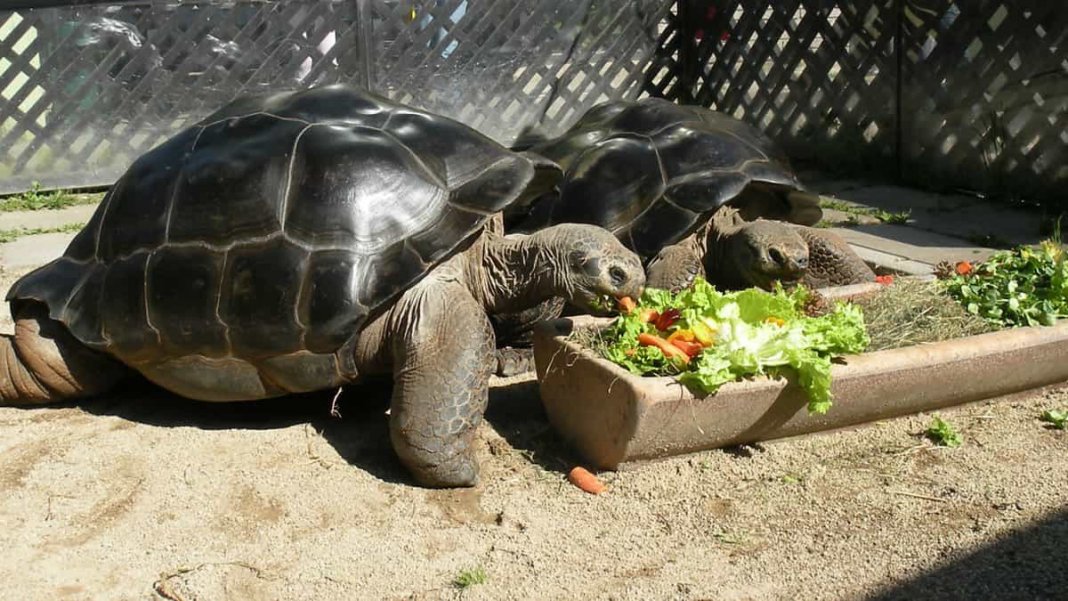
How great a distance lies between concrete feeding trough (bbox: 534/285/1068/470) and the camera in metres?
3.69

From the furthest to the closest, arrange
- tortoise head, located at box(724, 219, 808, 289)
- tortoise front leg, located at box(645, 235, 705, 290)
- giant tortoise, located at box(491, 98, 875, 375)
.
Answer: tortoise front leg, located at box(645, 235, 705, 290), giant tortoise, located at box(491, 98, 875, 375), tortoise head, located at box(724, 219, 808, 289)

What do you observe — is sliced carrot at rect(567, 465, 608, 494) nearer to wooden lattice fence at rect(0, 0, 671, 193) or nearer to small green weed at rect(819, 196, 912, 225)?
small green weed at rect(819, 196, 912, 225)

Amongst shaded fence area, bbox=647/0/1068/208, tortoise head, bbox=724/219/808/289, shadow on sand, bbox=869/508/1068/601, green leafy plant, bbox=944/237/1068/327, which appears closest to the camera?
shadow on sand, bbox=869/508/1068/601

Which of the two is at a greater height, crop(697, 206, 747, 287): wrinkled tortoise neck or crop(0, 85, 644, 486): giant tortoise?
crop(0, 85, 644, 486): giant tortoise

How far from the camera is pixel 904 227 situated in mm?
7328

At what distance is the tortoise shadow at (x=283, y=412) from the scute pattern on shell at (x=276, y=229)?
1.33ft

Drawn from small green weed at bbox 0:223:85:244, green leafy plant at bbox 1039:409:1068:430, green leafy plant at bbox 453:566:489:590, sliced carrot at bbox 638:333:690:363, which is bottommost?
small green weed at bbox 0:223:85:244

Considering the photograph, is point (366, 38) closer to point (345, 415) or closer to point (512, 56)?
point (512, 56)

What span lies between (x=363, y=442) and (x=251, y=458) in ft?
1.36

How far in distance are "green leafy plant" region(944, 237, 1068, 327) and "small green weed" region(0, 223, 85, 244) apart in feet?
19.6

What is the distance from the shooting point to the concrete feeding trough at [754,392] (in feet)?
12.1

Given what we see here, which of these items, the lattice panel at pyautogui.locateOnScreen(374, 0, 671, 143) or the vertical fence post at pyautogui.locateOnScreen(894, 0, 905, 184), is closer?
the vertical fence post at pyautogui.locateOnScreen(894, 0, 905, 184)

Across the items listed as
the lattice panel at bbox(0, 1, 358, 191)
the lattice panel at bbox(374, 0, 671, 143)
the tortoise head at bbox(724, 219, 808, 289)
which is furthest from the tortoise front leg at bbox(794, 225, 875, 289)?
the lattice panel at bbox(0, 1, 358, 191)

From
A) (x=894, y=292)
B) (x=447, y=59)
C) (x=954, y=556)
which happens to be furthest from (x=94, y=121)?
(x=954, y=556)
